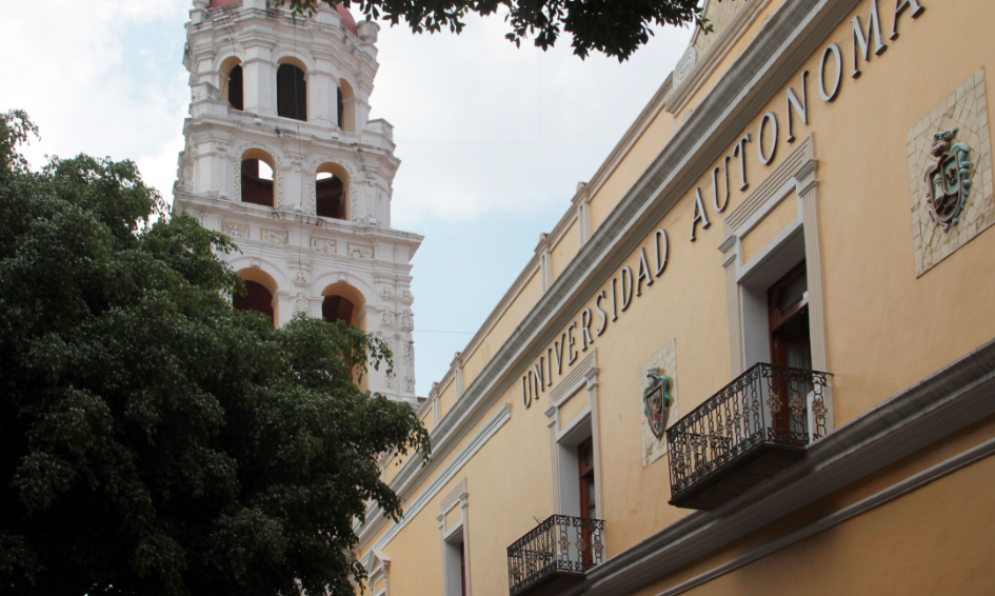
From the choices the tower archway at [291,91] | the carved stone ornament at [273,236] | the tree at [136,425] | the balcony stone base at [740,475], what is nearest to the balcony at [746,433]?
the balcony stone base at [740,475]

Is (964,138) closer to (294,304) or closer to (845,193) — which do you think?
(845,193)

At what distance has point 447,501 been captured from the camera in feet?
62.7

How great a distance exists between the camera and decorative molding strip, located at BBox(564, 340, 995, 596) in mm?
7781

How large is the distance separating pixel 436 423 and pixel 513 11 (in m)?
13.1

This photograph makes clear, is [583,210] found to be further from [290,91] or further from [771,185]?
[290,91]

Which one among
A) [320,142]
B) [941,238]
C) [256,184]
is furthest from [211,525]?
[256,184]

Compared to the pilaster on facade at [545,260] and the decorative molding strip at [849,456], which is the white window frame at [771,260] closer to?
the decorative molding strip at [849,456]

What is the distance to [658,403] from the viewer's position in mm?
12367

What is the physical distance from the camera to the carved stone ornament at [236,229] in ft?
99.5

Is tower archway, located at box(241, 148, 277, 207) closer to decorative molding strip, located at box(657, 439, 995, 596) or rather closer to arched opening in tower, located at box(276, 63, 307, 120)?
arched opening in tower, located at box(276, 63, 307, 120)

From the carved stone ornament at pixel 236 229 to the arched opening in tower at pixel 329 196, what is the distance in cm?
441

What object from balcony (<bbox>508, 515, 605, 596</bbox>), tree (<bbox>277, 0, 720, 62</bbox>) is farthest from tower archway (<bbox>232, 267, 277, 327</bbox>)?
tree (<bbox>277, 0, 720, 62</bbox>)

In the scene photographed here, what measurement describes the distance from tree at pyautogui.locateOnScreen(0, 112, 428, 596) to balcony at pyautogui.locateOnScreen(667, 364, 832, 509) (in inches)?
161

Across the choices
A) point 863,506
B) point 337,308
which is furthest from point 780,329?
point 337,308
